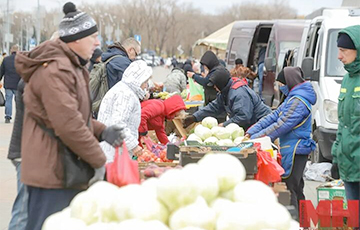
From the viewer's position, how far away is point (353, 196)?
5504mm

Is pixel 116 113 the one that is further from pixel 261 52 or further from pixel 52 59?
pixel 261 52

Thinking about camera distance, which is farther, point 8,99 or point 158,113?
point 8,99

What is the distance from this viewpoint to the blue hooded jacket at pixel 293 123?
22.0ft

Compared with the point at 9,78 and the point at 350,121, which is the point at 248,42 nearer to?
the point at 9,78

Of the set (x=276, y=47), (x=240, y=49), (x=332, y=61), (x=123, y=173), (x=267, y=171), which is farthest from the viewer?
(x=240, y=49)

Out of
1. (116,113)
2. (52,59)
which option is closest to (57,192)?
(52,59)

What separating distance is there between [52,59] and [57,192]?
0.79m

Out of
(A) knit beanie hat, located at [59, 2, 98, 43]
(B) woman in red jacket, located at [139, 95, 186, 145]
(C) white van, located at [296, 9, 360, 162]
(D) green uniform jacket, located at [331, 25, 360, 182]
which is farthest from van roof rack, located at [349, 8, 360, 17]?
(A) knit beanie hat, located at [59, 2, 98, 43]

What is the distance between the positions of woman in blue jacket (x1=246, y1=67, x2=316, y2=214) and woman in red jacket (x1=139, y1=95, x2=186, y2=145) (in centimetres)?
90

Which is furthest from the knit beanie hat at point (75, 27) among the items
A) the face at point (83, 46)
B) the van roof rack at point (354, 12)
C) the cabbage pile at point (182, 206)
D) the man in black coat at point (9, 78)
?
the man in black coat at point (9, 78)

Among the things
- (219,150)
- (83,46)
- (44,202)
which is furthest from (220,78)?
(44,202)

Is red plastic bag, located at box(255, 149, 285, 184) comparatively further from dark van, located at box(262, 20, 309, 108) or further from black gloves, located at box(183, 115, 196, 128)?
dark van, located at box(262, 20, 309, 108)

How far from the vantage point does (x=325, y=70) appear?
10.4 meters

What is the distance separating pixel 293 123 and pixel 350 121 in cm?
140
